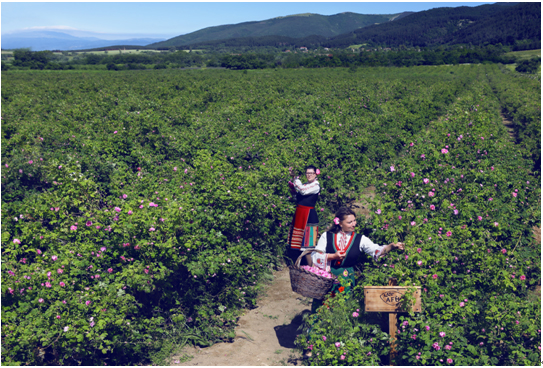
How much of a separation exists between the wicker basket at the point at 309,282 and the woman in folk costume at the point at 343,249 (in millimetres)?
249

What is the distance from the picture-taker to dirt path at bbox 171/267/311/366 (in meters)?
5.32

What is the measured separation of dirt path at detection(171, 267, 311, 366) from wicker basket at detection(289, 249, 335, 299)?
3.67 ft

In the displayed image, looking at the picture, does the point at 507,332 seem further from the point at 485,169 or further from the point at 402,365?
the point at 485,169

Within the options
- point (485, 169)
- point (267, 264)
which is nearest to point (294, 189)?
point (267, 264)

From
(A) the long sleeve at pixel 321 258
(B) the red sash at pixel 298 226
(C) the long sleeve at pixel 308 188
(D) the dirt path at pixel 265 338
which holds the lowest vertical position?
(D) the dirt path at pixel 265 338

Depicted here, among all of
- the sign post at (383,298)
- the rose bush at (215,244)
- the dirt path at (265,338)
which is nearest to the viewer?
the sign post at (383,298)

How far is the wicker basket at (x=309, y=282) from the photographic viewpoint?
4.84 meters

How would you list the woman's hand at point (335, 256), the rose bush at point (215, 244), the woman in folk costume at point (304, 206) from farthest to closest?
the woman in folk costume at point (304, 206) < the woman's hand at point (335, 256) < the rose bush at point (215, 244)

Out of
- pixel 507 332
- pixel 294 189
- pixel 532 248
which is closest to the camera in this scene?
pixel 507 332

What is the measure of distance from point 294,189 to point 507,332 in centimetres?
436

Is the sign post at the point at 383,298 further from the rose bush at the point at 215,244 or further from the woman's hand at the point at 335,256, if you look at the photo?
the woman's hand at the point at 335,256

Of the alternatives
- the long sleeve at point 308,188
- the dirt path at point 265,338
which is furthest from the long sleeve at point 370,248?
the long sleeve at point 308,188

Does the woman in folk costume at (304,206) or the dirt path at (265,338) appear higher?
the woman in folk costume at (304,206)

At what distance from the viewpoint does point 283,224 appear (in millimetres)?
8227
